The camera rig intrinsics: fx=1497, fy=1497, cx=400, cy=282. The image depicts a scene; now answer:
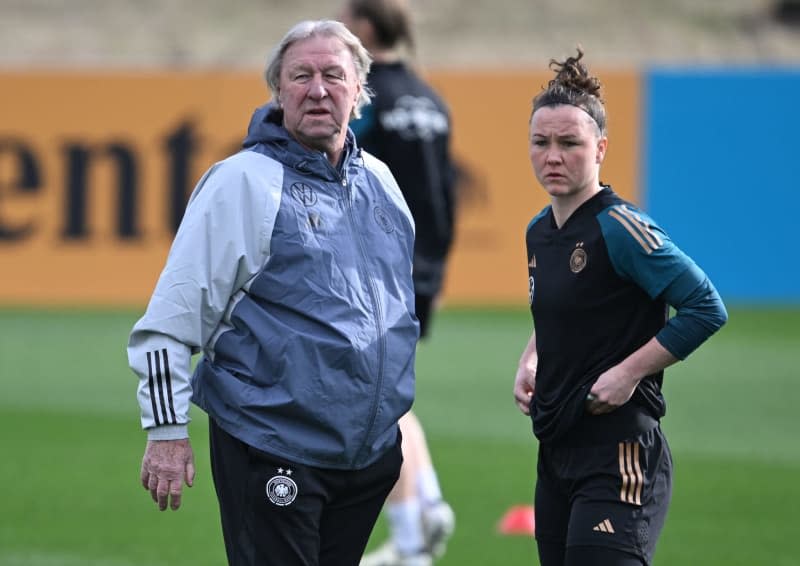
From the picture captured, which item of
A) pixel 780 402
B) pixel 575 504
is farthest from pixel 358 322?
pixel 780 402

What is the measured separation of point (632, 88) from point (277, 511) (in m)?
13.4

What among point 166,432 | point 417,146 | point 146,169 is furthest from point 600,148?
point 146,169

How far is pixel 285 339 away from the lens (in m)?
4.17

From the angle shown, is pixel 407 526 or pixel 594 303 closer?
pixel 594 303

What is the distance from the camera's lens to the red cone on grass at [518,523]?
7.47m

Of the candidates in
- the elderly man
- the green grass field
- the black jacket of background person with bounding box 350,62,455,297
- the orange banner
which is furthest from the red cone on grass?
the orange banner

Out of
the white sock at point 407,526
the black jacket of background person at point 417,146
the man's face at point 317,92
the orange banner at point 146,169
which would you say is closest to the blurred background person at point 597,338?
the man's face at point 317,92

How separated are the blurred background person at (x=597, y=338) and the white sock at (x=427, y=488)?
209 centimetres

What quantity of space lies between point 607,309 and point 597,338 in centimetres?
9

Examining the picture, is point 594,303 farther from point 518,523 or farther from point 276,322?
point 518,523

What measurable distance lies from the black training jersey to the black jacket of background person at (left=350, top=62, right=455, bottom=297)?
2.32 metres

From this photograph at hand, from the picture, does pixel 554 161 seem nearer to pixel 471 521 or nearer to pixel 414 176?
pixel 414 176

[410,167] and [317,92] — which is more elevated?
[410,167]

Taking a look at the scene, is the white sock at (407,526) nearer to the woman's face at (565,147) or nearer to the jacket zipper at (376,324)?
the jacket zipper at (376,324)
